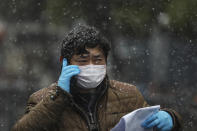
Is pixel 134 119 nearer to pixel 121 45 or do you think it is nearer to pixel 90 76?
pixel 90 76

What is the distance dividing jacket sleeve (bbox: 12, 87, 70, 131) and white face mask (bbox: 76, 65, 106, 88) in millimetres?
172

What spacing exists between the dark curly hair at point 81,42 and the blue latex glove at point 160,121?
59 centimetres

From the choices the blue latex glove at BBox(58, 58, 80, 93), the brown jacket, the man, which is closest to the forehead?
the man

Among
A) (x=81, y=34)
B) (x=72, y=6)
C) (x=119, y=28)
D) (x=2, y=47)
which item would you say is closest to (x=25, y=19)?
(x=2, y=47)

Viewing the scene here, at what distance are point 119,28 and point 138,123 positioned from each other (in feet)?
20.1

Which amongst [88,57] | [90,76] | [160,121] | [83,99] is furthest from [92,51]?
[160,121]

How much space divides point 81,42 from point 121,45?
6.30 m

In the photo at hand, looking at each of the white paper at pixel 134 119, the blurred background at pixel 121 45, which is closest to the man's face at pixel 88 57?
the white paper at pixel 134 119

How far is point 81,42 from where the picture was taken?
9.76ft

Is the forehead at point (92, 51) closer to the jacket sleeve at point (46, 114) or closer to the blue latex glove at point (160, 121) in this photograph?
the jacket sleeve at point (46, 114)

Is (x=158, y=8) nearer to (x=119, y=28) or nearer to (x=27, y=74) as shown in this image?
(x=119, y=28)

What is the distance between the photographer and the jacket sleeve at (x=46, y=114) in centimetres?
285

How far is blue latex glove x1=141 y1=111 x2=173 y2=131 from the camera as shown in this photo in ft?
9.44

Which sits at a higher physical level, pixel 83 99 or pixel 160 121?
pixel 83 99
